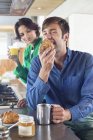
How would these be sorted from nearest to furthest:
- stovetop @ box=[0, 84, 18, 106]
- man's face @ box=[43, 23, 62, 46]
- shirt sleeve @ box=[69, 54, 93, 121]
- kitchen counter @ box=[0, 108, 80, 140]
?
1. kitchen counter @ box=[0, 108, 80, 140]
2. shirt sleeve @ box=[69, 54, 93, 121]
3. man's face @ box=[43, 23, 62, 46]
4. stovetop @ box=[0, 84, 18, 106]

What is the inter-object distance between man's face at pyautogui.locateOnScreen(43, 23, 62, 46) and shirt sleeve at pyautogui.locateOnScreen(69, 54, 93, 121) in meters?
0.21

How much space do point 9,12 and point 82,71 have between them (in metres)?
0.72

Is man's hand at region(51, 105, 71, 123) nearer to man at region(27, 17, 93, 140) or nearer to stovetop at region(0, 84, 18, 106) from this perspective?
man at region(27, 17, 93, 140)

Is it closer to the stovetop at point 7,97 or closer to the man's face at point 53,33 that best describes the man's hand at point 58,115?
the man's face at point 53,33

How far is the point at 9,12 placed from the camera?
184 cm

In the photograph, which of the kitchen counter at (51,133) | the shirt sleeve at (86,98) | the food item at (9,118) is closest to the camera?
the kitchen counter at (51,133)

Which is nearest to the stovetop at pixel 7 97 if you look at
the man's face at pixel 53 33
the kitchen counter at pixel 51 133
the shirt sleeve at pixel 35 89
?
the shirt sleeve at pixel 35 89

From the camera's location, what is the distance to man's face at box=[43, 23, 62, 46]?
1.43 m

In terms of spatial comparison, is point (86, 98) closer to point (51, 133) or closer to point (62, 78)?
point (62, 78)

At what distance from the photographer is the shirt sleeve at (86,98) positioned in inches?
49.7

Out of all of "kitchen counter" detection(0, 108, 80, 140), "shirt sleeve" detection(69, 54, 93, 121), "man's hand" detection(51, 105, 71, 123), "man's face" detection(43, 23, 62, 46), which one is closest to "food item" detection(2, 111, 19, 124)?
"kitchen counter" detection(0, 108, 80, 140)

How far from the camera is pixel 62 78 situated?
143 centimetres

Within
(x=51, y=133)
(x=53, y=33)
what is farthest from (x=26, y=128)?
(x=53, y=33)

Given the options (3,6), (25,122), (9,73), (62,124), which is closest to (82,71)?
(62,124)
